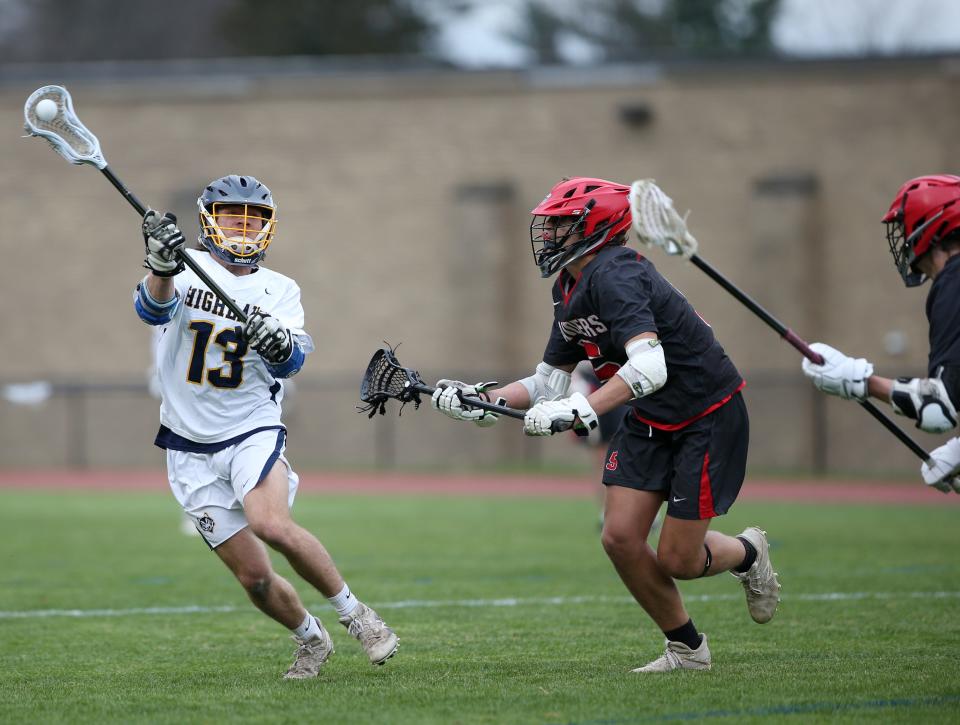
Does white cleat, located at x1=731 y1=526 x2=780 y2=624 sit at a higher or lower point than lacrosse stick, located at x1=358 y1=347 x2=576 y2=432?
lower

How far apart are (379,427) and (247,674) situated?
1834 centimetres

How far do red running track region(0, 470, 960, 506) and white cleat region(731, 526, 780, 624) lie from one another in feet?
36.7

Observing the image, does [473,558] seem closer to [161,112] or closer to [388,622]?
[388,622]

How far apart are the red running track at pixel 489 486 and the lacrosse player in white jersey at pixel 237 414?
1225 cm

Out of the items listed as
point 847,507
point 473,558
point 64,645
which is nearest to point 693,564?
point 64,645

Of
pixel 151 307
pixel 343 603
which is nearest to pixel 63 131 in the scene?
pixel 151 307

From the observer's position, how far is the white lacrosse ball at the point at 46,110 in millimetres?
6180

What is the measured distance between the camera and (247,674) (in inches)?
241

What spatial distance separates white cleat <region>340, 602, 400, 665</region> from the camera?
5.97 metres

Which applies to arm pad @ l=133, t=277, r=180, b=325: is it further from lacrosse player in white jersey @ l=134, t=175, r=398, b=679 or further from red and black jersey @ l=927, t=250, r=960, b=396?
red and black jersey @ l=927, t=250, r=960, b=396

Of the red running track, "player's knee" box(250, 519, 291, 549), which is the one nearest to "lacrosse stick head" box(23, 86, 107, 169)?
"player's knee" box(250, 519, 291, 549)

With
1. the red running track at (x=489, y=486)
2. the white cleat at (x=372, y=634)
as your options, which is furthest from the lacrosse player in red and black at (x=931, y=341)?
the red running track at (x=489, y=486)

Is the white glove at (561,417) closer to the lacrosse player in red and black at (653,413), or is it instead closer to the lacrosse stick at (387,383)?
the lacrosse player in red and black at (653,413)

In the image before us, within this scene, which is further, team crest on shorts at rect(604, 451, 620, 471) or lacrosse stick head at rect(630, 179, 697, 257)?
team crest on shorts at rect(604, 451, 620, 471)
